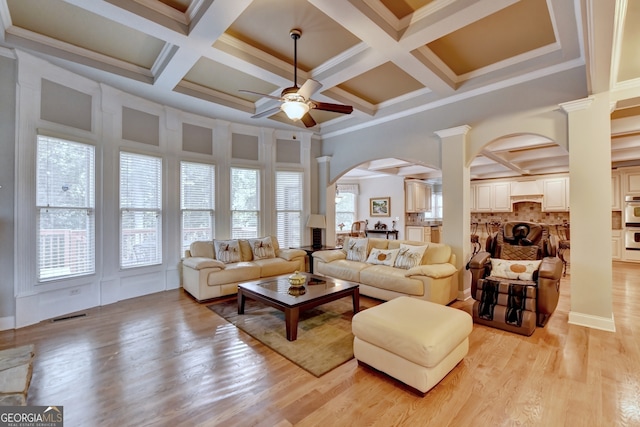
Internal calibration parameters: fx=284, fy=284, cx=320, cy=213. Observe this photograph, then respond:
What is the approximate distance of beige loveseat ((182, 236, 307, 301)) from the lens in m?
4.27

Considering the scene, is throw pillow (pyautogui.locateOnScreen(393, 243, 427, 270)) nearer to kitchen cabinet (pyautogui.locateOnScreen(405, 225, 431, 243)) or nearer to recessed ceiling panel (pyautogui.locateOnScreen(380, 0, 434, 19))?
recessed ceiling panel (pyautogui.locateOnScreen(380, 0, 434, 19))

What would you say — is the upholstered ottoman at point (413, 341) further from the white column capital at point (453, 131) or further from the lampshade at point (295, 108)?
the white column capital at point (453, 131)

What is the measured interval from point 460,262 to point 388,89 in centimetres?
291

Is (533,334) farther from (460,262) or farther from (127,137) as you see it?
(127,137)

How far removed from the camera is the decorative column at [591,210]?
3188 mm

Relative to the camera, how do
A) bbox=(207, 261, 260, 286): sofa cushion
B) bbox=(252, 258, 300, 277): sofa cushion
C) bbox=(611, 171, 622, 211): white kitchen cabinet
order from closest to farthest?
bbox=(207, 261, 260, 286): sofa cushion, bbox=(252, 258, 300, 277): sofa cushion, bbox=(611, 171, 622, 211): white kitchen cabinet

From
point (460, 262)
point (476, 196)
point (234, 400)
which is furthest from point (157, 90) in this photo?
point (476, 196)

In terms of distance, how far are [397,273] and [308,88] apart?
2.73 m

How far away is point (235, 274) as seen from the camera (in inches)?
177

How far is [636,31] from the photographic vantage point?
236 centimetres

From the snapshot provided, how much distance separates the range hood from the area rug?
7.11 m

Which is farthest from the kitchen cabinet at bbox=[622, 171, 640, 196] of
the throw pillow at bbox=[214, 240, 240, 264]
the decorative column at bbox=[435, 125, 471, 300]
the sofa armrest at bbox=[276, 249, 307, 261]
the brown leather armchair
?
the throw pillow at bbox=[214, 240, 240, 264]

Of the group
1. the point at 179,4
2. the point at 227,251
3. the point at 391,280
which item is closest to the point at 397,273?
the point at 391,280

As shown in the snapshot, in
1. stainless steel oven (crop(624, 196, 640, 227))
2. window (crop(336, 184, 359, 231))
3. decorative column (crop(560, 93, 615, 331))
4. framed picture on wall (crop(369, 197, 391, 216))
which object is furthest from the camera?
window (crop(336, 184, 359, 231))
